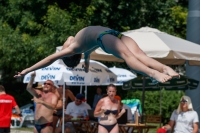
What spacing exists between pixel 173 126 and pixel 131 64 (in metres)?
6.71

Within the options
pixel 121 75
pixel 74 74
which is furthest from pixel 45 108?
pixel 121 75

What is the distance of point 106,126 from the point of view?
12789 mm

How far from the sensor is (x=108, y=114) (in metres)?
13.0

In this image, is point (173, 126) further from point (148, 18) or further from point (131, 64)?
point (148, 18)

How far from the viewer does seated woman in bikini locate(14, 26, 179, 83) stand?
6.71m

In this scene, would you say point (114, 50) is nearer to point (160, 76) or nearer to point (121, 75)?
point (160, 76)

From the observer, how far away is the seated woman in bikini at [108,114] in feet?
42.0

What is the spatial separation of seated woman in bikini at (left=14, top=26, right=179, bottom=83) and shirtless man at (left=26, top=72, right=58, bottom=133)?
5026 mm

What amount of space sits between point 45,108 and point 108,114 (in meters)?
1.51

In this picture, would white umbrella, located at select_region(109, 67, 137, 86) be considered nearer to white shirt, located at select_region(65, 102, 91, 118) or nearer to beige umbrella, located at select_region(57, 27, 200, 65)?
white shirt, located at select_region(65, 102, 91, 118)

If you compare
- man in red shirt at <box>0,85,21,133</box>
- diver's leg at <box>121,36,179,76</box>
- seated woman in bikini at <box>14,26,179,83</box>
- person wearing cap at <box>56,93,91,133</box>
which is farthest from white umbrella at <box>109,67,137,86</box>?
diver's leg at <box>121,36,179,76</box>

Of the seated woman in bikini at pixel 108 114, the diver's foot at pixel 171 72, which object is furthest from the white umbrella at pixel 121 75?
the diver's foot at pixel 171 72

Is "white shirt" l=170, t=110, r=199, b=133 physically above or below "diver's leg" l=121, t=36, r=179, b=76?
below

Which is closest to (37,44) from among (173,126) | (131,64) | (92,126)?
(92,126)
